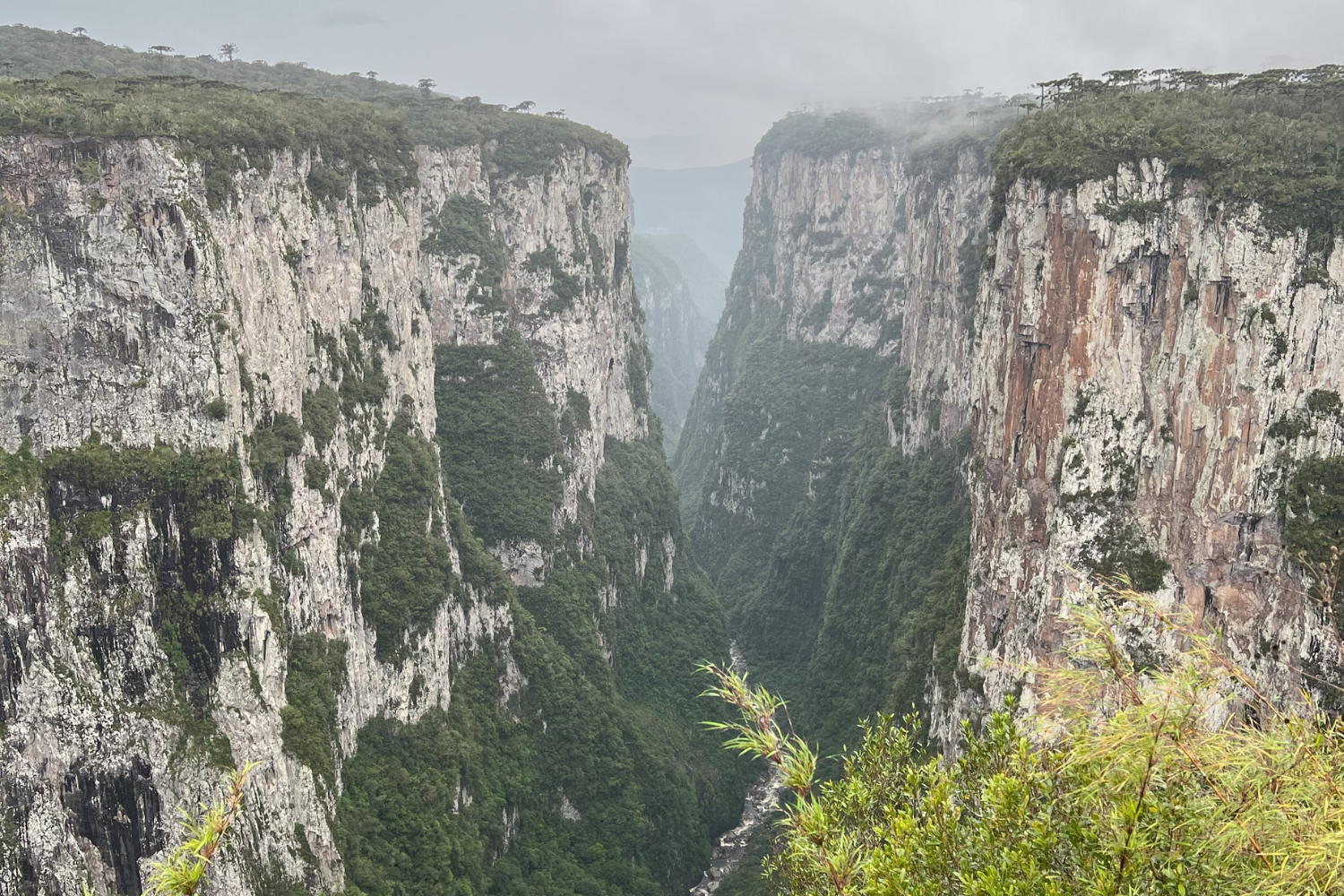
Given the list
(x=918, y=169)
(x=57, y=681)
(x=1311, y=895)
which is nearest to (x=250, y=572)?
Result: (x=57, y=681)

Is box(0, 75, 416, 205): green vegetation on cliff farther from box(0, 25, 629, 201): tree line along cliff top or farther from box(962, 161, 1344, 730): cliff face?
box(962, 161, 1344, 730): cliff face

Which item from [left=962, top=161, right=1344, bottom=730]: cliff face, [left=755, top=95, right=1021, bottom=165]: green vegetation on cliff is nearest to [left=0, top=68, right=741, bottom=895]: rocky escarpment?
[left=962, top=161, right=1344, bottom=730]: cliff face

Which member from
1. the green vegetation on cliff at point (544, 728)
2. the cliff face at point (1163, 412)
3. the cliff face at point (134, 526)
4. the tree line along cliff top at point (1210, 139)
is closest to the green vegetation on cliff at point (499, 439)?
the green vegetation on cliff at point (544, 728)

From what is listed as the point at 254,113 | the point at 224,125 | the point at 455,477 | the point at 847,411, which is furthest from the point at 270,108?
the point at 847,411

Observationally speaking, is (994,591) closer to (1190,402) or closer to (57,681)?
(1190,402)

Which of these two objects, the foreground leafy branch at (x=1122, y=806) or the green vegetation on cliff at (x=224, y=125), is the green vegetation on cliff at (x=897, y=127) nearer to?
the green vegetation on cliff at (x=224, y=125)

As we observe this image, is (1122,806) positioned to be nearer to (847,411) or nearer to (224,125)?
(224,125)
